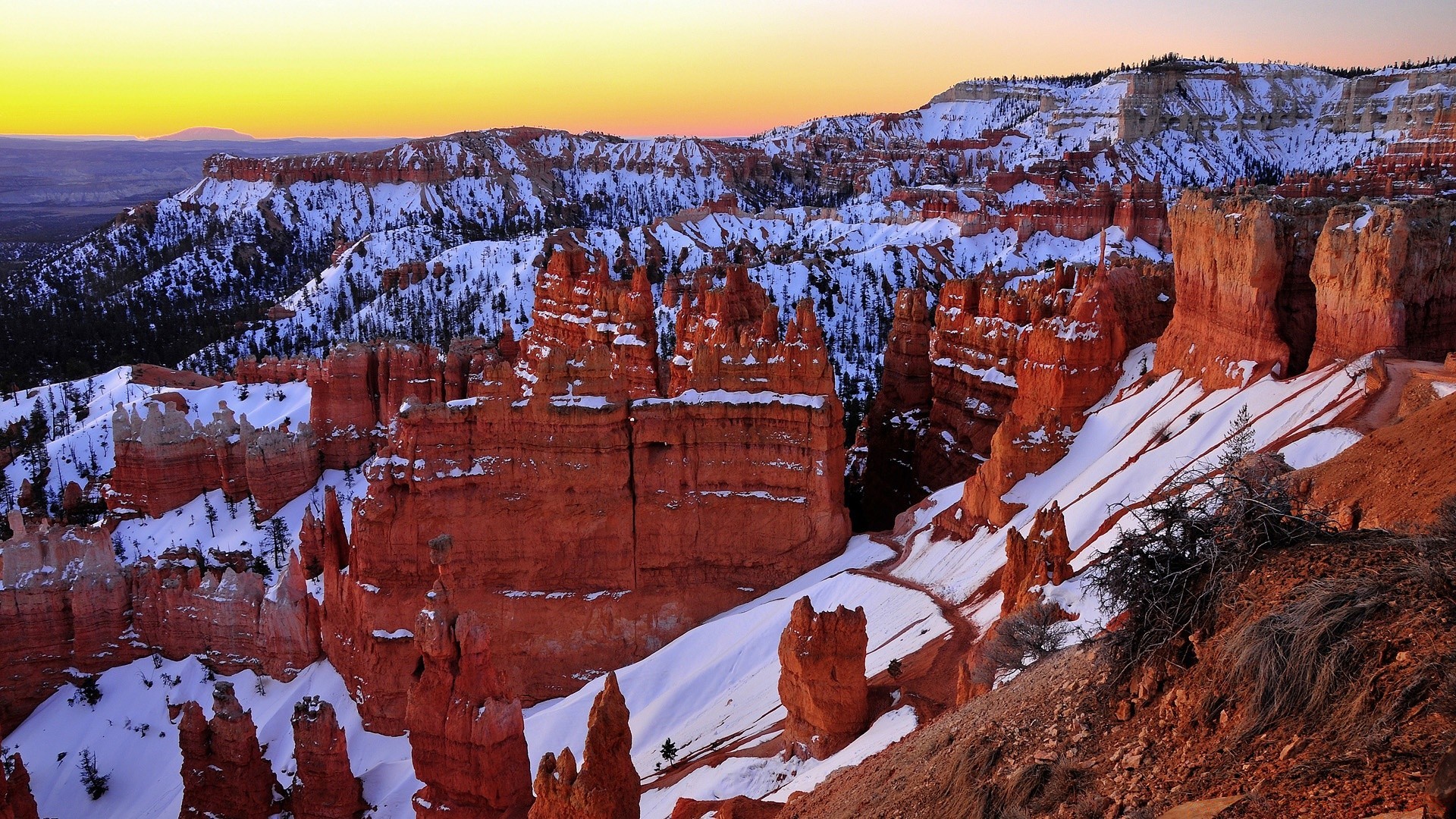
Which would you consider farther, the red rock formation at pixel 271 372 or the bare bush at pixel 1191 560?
the red rock formation at pixel 271 372

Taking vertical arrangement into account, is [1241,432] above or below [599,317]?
above

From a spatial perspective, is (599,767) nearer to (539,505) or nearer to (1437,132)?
(539,505)

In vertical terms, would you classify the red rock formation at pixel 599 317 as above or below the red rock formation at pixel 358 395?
above

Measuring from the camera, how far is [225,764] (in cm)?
2280

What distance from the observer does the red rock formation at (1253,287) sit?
2338 centimetres

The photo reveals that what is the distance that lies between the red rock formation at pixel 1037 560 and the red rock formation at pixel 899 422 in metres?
18.5

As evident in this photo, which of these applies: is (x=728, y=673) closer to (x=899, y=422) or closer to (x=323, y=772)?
(x=323, y=772)

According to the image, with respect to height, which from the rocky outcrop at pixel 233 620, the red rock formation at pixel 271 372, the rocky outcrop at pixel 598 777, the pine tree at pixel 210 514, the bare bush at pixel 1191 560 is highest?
the bare bush at pixel 1191 560

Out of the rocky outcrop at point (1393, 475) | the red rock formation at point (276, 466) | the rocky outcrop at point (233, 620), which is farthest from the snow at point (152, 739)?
the rocky outcrop at point (1393, 475)

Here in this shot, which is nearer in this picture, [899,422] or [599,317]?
[899,422]

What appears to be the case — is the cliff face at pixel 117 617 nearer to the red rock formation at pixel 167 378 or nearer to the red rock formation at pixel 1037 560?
the red rock formation at pixel 1037 560

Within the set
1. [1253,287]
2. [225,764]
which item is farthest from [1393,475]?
[225,764]

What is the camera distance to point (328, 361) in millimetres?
47969

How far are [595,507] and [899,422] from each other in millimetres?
16011
